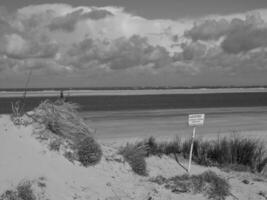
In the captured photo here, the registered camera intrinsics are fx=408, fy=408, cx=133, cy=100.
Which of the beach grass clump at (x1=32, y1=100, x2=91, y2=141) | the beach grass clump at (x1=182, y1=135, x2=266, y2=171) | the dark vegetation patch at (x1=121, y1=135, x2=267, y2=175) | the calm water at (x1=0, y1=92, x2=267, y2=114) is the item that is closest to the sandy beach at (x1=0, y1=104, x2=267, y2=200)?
the beach grass clump at (x1=32, y1=100, x2=91, y2=141)

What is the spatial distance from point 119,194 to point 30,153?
2028 mm

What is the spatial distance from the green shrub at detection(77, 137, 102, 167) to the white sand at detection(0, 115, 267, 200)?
0.16 meters

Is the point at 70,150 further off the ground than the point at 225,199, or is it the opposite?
the point at 70,150

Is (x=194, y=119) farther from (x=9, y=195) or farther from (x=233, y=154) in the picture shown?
(x=9, y=195)

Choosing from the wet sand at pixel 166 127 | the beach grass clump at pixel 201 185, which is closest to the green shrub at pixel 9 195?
the beach grass clump at pixel 201 185

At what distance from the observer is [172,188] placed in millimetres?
8773

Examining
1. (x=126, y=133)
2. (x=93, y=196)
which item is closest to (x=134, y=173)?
(x=93, y=196)

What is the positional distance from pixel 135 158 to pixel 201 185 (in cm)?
183

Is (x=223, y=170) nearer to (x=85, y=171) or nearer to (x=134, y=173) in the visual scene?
(x=134, y=173)

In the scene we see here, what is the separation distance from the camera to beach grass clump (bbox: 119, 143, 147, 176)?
979cm

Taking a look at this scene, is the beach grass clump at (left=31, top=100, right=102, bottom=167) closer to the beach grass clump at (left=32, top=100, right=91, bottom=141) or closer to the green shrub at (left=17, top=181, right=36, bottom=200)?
the beach grass clump at (left=32, top=100, right=91, bottom=141)

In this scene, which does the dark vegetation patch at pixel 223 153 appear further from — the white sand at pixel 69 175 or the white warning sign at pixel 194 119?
the white sand at pixel 69 175

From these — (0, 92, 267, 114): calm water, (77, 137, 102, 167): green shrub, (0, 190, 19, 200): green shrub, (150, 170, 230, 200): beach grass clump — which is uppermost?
(77, 137, 102, 167): green shrub

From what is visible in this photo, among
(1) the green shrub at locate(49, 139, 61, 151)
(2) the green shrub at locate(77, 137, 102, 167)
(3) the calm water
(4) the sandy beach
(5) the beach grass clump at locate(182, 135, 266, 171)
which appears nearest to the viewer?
A: (4) the sandy beach
